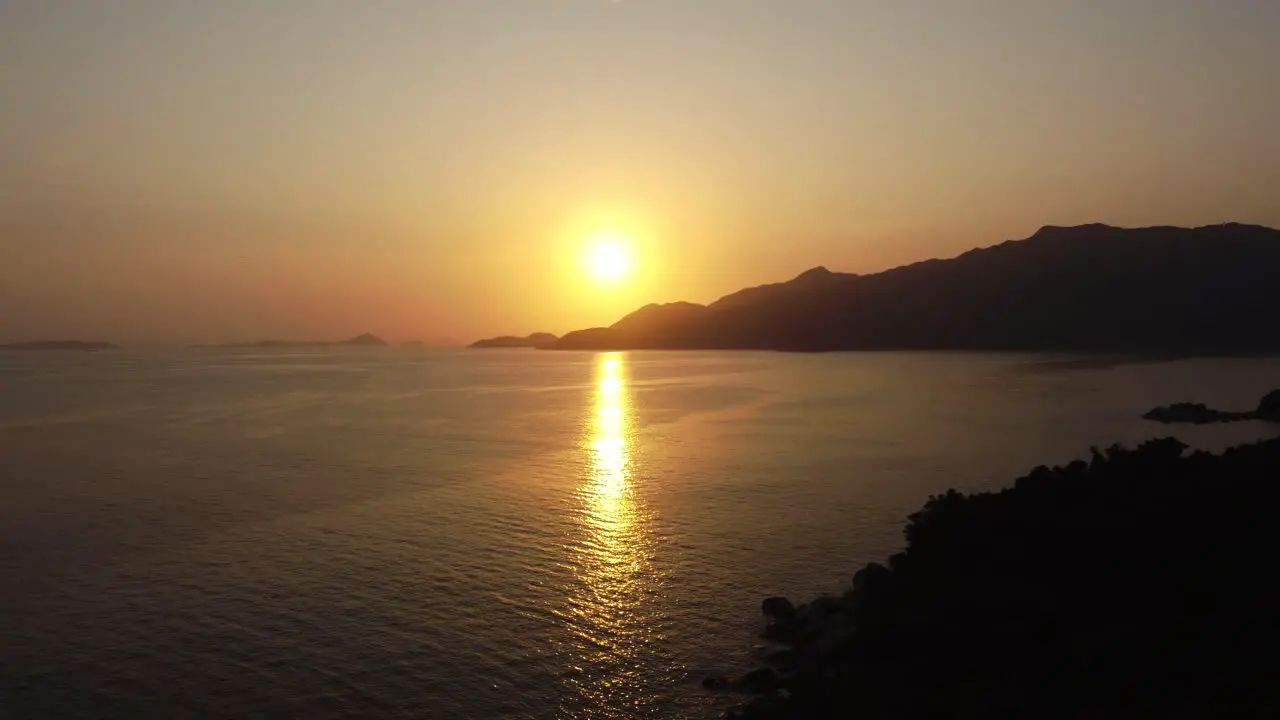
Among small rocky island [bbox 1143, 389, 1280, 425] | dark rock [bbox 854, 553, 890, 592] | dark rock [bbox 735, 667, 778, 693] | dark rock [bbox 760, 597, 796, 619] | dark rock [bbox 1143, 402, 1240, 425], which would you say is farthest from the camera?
small rocky island [bbox 1143, 389, 1280, 425]

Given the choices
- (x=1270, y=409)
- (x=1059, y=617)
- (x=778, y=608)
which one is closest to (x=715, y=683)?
(x=778, y=608)

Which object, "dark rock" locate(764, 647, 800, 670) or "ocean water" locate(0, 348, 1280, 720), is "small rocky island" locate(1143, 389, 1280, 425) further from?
"dark rock" locate(764, 647, 800, 670)

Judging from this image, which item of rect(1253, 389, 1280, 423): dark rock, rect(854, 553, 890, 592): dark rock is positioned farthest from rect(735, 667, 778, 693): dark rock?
rect(1253, 389, 1280, 423): dark rock

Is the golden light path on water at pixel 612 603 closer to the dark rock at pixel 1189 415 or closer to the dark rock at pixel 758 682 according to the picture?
the dark rock at pixel 758 682

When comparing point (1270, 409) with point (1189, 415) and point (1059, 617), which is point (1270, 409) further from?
point (1059, 617)

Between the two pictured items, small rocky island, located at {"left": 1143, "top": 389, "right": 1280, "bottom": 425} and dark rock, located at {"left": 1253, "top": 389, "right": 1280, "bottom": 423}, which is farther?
dark rock, located at {"left": 1253, "top": 389, "right": 1280, "bottom": 423}

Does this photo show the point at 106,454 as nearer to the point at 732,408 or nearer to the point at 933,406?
the point at 732,408
